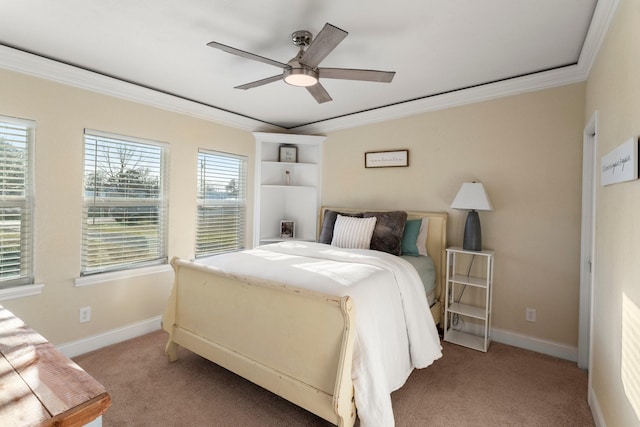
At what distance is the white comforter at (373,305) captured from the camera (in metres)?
1.58

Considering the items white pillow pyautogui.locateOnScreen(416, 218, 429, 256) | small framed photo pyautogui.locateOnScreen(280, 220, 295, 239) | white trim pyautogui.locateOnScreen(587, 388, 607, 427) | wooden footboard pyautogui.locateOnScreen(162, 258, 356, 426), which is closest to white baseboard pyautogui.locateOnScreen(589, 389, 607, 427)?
white trim pyautogui.locateOnScreen(587, 388, 607, 427)

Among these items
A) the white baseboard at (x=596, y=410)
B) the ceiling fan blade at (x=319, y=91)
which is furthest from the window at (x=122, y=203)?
the white baseboard at (x=596, y=410)

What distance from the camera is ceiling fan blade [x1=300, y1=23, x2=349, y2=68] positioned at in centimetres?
154

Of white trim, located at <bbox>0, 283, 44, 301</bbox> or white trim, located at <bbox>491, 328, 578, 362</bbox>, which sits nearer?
white trim, located at <bbox>0, 283, 44, 301</bbox>

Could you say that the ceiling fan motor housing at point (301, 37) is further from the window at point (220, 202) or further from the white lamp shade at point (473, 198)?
the window at point (220, 202)

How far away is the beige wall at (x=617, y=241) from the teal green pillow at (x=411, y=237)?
1387 millimetres

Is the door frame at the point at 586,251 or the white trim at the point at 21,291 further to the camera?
the door frame at the point at 586,251

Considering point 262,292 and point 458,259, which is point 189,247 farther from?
point 458,259

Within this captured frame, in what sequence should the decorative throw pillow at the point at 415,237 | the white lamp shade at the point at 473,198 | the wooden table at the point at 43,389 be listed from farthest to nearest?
the decorative throw pillow at the point at 415,237
the white lamp shade at the point at 473,198
the wooden table at the point at 43,389

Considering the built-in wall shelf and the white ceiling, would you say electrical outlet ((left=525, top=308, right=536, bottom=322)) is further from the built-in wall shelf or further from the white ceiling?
the built-in wall shelf

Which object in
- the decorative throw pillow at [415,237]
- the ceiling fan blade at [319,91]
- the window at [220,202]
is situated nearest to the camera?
the ceiling fan blade at [319,91]

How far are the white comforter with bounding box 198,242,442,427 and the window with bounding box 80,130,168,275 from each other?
1.17 meters

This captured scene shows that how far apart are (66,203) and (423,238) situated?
10.6 feet

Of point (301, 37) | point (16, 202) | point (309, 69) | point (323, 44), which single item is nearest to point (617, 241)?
point (323, 44)
